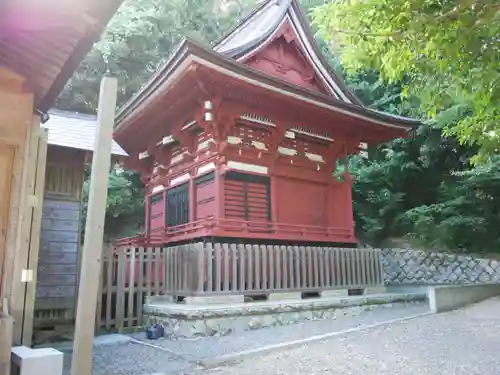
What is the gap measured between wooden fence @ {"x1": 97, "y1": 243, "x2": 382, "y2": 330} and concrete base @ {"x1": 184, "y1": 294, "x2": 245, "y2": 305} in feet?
0.29

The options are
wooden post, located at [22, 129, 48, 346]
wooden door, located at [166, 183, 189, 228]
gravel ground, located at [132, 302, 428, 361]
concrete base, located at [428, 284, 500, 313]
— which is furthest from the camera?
wooden door, located at [166, 183, 189, 228]

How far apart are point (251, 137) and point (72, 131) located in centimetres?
407

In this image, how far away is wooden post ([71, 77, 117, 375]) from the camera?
2.52 metres

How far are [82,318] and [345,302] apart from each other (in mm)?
7339

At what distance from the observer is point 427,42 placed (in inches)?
178

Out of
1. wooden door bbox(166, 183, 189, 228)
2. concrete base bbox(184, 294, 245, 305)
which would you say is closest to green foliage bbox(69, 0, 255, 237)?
wooden door bbox(166, 183, 189, 228)

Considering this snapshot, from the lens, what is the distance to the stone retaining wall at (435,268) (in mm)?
13414

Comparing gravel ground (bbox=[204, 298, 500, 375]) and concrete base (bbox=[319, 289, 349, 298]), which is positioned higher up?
concrete base (bbox=[319, 289, 349, 298])

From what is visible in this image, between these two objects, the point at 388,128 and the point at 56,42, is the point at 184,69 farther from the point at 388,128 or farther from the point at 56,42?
the point at 388,128

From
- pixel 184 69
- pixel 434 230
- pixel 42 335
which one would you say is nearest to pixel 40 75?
pixel 184 69

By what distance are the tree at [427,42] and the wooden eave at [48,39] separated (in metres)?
2.46

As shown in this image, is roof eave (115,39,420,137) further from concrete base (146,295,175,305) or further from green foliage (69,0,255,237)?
green foliage (69,0,255,237)

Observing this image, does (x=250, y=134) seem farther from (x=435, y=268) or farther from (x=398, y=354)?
(x=435, y=268)

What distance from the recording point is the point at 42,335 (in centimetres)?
710
